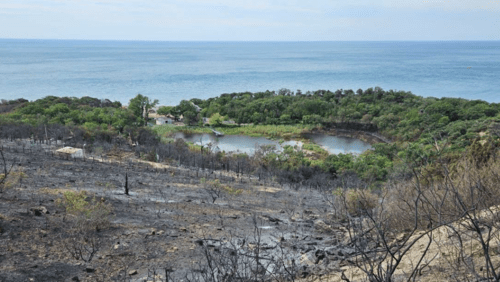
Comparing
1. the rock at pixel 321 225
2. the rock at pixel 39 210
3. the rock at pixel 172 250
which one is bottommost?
the rock at pixel 321 225

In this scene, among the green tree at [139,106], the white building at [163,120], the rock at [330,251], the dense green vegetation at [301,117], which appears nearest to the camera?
the rock at [330,251]

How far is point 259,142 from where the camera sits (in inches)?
1549

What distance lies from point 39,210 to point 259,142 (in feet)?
97.8

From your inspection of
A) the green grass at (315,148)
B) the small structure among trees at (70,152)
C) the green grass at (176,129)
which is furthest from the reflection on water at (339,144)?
the small structure among trees at (70,152)

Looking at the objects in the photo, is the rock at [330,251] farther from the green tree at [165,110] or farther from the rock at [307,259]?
the green tree at [165,110]

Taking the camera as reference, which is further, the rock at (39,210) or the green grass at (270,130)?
the green grass at (270,130)

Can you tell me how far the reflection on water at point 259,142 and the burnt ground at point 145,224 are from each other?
1814 cm

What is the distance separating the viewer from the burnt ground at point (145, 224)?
7.92m

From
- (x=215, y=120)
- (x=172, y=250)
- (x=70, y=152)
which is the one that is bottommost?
(x=215, y=120)

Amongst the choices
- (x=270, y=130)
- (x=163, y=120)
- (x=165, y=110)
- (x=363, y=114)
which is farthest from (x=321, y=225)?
(x=165, y=110)

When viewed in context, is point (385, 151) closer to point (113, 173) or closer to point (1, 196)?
point (113, 173)

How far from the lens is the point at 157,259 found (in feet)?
28.0

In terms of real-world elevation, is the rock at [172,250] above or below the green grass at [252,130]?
above

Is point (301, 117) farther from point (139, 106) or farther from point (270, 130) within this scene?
point (139, 106)
